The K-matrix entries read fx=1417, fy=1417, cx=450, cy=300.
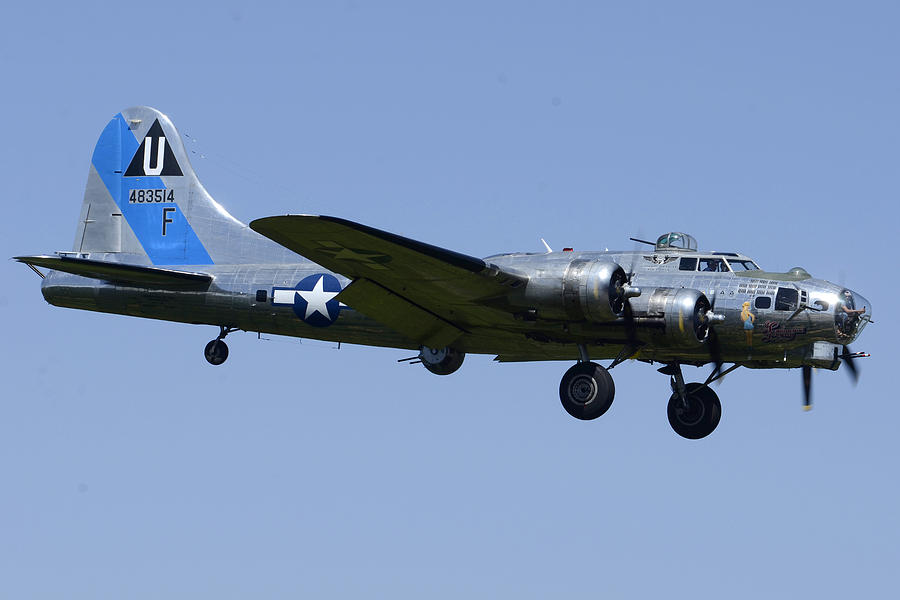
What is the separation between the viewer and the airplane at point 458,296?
22.4 metres

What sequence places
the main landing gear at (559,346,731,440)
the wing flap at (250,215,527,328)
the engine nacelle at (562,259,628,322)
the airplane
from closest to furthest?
the wing flap at (250,215,527,328)
the engine nacelle at (562,259,628,322)
the airplane
the main landing gear at (559,346,731,440)

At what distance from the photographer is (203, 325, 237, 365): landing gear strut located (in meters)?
26.4

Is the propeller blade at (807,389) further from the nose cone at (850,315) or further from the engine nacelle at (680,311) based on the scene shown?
the engine nacelle at (680,311)

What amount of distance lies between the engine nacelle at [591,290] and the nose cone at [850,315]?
11.8ft

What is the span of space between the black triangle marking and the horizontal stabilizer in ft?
9.37

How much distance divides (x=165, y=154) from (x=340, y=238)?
8982 mm

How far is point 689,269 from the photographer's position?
934 inches

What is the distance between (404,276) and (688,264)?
4.82m

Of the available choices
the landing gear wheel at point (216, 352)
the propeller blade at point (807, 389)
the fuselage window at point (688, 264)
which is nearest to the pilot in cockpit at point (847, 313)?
the fuselage window at point (688, 264)

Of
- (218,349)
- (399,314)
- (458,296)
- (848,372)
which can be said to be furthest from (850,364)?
(218,349)

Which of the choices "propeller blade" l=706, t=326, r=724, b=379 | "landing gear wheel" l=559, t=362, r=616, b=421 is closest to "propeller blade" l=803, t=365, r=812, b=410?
"propeller blade" l=706, t=326, r=724, b=379

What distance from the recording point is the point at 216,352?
26391 millimetres

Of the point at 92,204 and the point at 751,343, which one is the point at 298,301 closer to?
the point at 92,204

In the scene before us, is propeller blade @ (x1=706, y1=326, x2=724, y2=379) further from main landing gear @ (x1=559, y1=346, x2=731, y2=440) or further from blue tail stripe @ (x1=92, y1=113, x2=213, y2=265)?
blue tail stripe @ (x1=92, y1=113, x2=213, y2=265)
